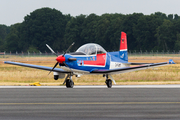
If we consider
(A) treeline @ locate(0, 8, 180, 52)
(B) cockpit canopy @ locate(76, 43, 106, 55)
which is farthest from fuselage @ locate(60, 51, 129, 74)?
(A) treeline @ locate(0, 8, 180, 52)

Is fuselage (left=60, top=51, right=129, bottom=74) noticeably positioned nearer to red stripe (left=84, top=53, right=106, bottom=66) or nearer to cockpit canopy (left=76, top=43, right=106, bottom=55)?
red stripe (left=84, top=53, right=106, bottom=66)

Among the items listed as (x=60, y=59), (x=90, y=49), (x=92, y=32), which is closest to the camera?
(x=60, y=59)

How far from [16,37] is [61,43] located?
2011cm

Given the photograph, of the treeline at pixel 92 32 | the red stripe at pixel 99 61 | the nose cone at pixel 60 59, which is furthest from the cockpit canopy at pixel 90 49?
the treeline at pixel 92 32

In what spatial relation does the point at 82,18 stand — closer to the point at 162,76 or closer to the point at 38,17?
the point at 38,17

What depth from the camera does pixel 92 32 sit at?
142 m

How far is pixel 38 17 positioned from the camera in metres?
148

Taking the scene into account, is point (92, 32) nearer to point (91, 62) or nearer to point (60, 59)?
point (91, 62)

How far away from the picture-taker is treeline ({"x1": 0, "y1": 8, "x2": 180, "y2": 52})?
12306 cm

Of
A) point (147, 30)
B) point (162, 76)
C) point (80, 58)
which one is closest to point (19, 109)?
point (80, 58)

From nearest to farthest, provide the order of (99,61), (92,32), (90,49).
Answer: (90,49) → (99,61) → (92,32)

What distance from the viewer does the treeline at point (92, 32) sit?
123062 mm

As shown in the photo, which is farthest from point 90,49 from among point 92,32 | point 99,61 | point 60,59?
point 92,32

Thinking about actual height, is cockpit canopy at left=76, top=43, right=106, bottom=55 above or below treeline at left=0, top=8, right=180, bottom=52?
below
